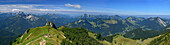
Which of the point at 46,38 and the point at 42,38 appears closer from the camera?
the point at 46,38

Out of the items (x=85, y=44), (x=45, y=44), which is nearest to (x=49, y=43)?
(x=45, y=44)

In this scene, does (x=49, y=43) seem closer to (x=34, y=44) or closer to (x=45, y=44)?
(x=45, y=44)

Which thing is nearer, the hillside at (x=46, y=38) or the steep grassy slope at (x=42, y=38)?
the steep grassy slope at (x=42, y=38)

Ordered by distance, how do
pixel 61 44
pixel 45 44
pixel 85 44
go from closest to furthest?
pixel 45 44 → pixel 61 44 → pixel 85 44

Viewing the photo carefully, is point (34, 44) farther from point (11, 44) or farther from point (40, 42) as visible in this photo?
point (11, 44)

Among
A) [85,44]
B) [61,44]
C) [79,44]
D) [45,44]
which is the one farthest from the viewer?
[85,44]

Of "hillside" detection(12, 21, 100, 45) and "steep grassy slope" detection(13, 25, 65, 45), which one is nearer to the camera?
"steep grassy slope" detection(13, 25, 65, 45)

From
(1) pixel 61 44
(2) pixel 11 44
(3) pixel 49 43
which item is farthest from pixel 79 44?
(2) pixel 11 44

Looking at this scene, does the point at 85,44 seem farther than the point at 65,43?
Yes

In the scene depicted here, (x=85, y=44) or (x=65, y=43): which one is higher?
(x=65, y=43)

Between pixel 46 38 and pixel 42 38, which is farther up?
pixel 46 38
